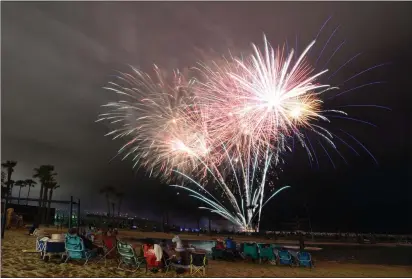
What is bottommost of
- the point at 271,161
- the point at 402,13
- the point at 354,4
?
the point at 271,161

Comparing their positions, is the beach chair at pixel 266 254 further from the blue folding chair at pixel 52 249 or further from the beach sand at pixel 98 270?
the blue folding chair at pixel 52 249

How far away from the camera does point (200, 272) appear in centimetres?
995

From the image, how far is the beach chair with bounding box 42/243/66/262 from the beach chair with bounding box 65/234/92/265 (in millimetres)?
162

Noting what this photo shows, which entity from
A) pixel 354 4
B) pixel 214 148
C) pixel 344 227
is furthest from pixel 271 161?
pixel 344 227

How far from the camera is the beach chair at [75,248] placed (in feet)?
29.9

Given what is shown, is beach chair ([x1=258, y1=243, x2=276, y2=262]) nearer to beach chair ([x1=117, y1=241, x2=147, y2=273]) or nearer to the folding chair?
the folding chair

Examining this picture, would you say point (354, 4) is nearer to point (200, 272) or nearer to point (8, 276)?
point (200, 272)

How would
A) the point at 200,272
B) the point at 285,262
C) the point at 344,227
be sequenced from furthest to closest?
the point at 344,227 → the point at 285,262 → the point at 200,272

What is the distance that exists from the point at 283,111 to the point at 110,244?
8.74 meters

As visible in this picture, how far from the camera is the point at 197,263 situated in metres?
9.83

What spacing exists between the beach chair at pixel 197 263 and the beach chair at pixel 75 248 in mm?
2960

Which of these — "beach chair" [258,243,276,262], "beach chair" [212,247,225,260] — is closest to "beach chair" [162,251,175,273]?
"beach chair" [212,247,225,260]

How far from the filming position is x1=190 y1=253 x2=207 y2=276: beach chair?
9727 mm

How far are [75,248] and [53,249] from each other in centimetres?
61
